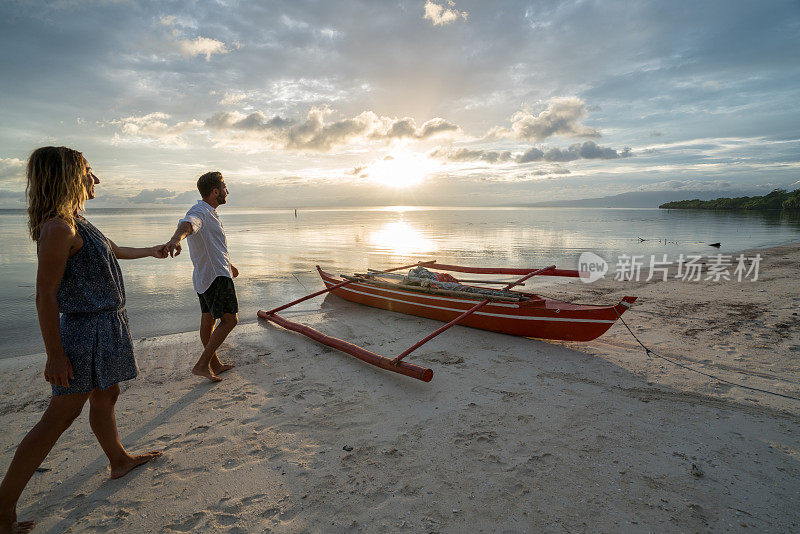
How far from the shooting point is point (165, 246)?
9.94 ft

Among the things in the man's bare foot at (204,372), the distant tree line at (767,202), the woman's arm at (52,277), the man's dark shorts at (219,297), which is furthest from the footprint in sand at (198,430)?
the distant tree line at (767,202)

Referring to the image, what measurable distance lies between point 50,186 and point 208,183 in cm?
223

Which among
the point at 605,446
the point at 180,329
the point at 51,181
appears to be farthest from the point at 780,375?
the point at 180,329

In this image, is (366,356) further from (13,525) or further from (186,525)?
(13,525)

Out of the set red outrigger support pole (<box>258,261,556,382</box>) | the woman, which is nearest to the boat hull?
red outrigger support pole (<box>258,261,556,382</box>)

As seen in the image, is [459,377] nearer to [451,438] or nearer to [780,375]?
[451,438]

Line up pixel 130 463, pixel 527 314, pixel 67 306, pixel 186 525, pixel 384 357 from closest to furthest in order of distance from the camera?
pixel 67 306, pixel 186 525, pixel 130 463, pixel 384 357, pixel 527 314

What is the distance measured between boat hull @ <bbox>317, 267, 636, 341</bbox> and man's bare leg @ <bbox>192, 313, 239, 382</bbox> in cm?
366

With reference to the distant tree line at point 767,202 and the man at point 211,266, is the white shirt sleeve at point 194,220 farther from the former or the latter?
the distant tree line at point 767,202

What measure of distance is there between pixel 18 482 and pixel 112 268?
1433 millimetres

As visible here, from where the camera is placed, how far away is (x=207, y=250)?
13.9 ft

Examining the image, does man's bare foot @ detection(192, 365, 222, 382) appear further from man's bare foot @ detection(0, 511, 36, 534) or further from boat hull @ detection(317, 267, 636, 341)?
boat hull @ detection(317, 267, 636, 341)

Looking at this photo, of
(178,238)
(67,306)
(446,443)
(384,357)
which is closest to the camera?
(67,306)

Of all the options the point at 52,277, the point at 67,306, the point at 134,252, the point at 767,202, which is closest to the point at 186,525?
the point at 67,306
